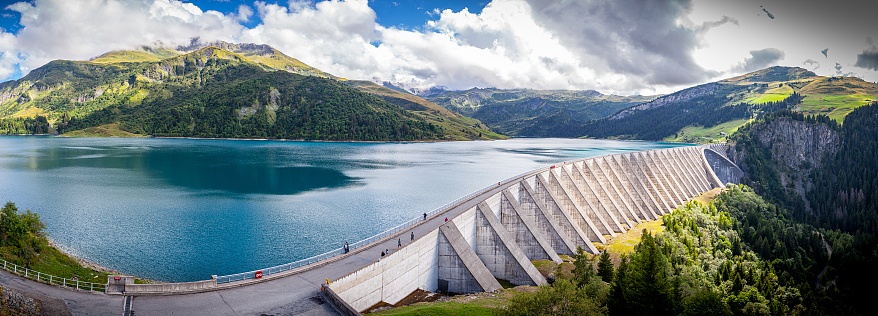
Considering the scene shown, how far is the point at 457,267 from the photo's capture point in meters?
40.8

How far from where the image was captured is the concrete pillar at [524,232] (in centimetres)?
5284

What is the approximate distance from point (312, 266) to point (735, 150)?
636 feet

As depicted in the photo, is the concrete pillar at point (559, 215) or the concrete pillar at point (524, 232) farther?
the concrete pillar at point (559, 215)

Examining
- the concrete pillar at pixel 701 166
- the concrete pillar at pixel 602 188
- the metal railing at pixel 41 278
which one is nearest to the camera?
the metal railing at pixel 41 278

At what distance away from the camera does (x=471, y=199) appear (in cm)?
5978

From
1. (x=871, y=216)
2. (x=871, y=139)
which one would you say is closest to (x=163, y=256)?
(x=871, y=216)

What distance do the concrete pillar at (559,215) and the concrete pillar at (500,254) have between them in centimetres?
1244

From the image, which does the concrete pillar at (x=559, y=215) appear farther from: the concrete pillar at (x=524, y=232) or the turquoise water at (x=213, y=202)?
the turquoise water at (x=213, y=202)

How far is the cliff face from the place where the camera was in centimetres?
17738

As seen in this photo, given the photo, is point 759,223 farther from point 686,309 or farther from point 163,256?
point 163,256

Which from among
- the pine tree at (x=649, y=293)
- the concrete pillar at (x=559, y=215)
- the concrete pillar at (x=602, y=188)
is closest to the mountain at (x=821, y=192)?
the concrete pillar at (x=602, y=188)

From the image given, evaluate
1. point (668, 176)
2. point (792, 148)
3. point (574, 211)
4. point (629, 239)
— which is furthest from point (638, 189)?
point (792, 148)

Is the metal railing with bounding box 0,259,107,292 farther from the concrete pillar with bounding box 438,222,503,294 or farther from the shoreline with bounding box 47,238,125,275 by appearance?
the concrete pillar with bounding box 438,222,503,294

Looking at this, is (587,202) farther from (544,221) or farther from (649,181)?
(649,181)
